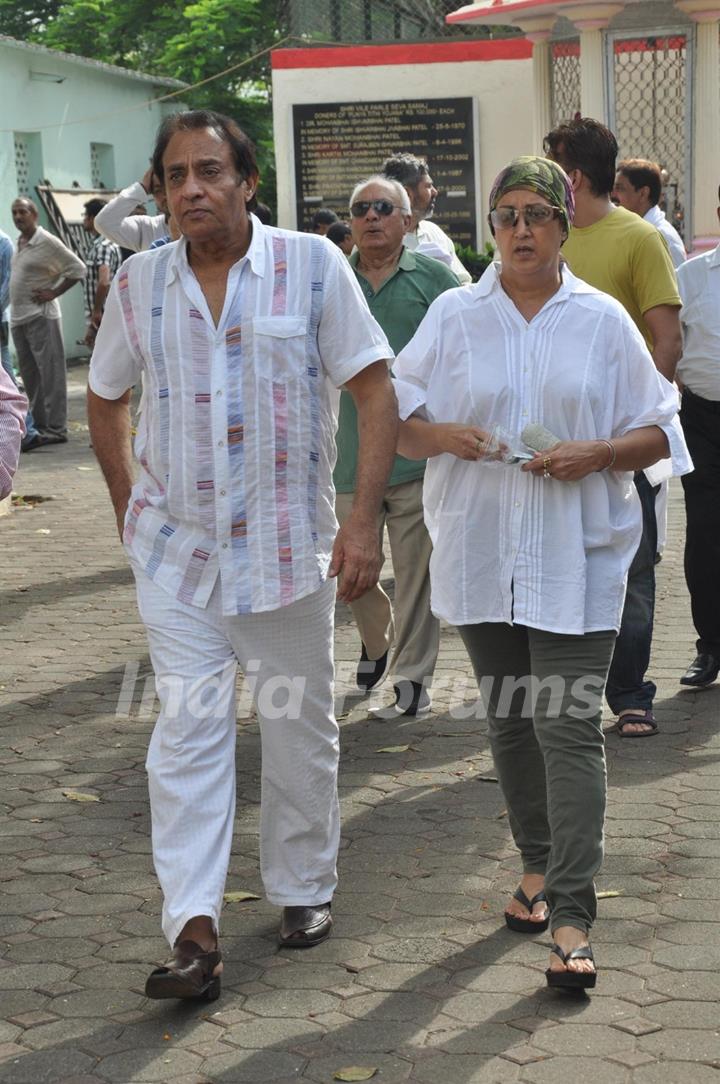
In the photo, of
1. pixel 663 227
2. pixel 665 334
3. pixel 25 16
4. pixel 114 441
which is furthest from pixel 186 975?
pixel 25 16

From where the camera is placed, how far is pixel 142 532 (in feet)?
15.0

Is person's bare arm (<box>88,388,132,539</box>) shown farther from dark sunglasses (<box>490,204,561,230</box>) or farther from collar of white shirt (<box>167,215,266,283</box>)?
dark sunglasses (<box>490,204,561,230</box>)

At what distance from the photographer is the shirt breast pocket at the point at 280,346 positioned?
4398 mm

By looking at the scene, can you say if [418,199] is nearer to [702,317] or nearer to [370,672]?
[702,317]

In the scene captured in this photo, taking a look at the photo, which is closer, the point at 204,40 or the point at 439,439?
the point at 439,439

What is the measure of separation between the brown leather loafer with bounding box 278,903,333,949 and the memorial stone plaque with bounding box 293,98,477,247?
18.4m

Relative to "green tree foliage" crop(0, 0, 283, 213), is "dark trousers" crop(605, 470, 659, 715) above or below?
below

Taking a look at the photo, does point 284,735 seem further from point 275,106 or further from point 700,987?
point 275,106

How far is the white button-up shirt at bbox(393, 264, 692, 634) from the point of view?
4.44m

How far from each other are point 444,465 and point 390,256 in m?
2.80

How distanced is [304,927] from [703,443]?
11.1ft

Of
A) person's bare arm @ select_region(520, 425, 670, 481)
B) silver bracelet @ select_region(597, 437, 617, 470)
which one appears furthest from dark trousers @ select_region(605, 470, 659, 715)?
silver bracelet @ select_region(597, 437, 617, 470)

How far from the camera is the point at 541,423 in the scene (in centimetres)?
445

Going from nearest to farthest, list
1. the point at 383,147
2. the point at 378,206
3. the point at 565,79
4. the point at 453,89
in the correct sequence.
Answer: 1. the point at 378,206
2. the point at 565,79
3. the point at 453,89
4. the point at 383,147
